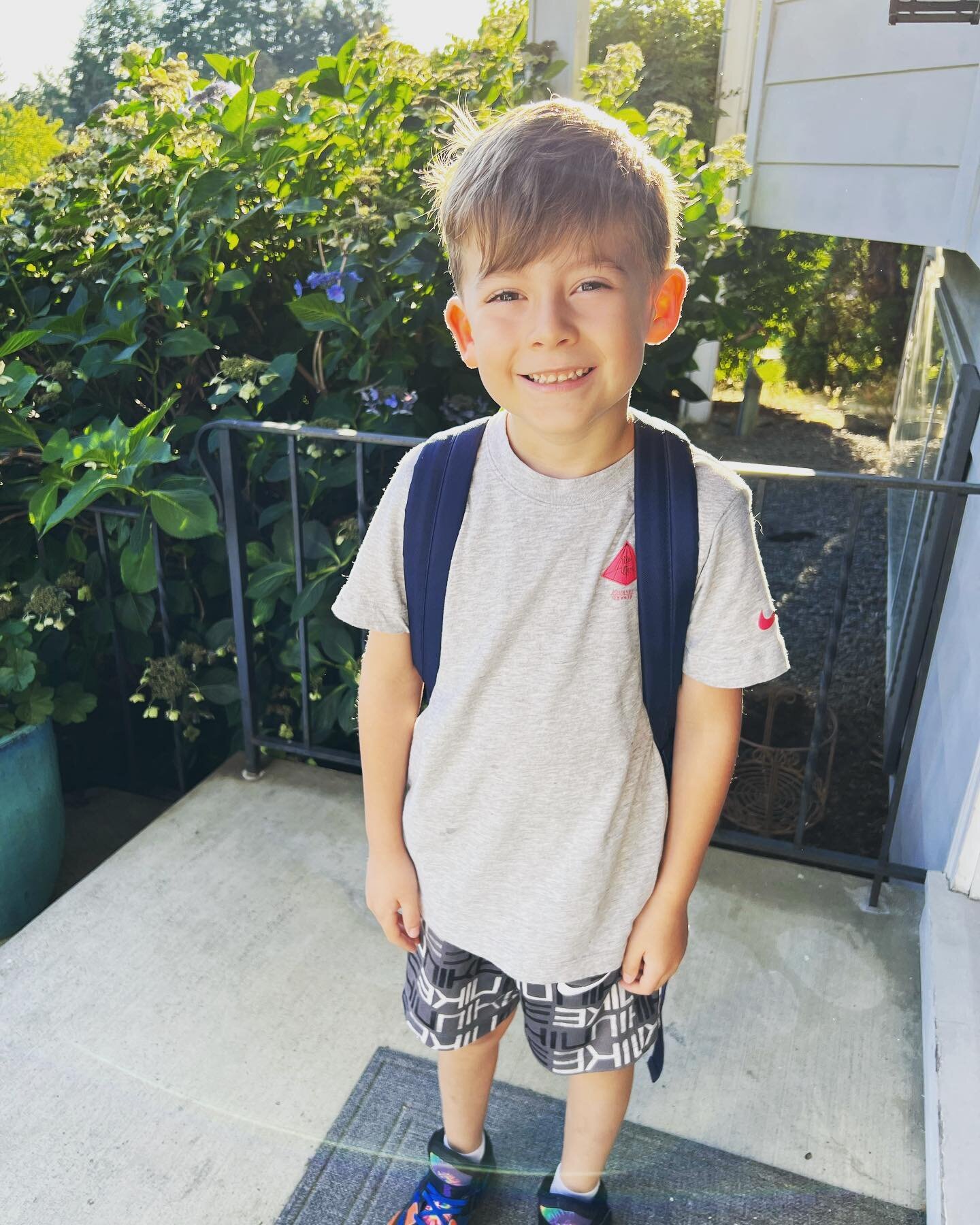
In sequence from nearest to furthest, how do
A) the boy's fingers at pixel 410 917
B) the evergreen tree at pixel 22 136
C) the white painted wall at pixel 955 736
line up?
the boy's fingers at pixel 410 917 < the white painted wall at pixel 955 736 < the evergreen tree at pixel 22 136

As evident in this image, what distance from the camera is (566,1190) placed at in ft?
4.50

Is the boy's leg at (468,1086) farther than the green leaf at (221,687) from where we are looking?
No

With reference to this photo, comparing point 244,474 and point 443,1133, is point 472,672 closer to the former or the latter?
point 443,1133

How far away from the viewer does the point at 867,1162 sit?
4.96ft

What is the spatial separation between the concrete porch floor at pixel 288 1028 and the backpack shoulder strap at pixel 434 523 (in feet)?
3.04

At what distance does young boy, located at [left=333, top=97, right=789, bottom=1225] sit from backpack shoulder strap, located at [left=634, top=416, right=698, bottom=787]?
0.06ft

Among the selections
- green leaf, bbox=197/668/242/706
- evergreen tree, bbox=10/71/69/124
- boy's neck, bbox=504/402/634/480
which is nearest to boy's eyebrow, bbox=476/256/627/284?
boy's neck, bbox=504/402/634/480

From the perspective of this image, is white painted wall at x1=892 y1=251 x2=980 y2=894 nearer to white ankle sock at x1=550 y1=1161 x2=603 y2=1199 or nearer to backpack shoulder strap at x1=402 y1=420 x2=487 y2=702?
white ankle sock at x1=550 y1=1161 x2=603 y2=1199

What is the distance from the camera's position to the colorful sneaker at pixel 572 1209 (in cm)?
134

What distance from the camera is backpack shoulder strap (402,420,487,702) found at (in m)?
1.08

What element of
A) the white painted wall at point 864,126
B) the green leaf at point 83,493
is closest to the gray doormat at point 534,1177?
the green leaf at point 83,493

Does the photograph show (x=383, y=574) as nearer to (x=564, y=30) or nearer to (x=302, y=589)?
(x=302, y=589)

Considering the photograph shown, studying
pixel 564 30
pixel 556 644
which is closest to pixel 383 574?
pixel 556 644

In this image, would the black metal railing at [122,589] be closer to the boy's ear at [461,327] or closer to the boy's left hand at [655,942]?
the boy's ear at [461,327]
